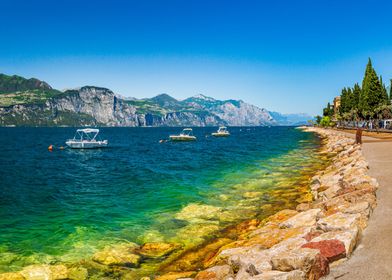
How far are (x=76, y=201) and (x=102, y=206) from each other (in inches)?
157

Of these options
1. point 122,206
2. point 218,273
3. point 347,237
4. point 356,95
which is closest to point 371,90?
point 356,95

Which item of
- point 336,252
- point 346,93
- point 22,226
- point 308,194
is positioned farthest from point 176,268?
point 346,93

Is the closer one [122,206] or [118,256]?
[118,256]

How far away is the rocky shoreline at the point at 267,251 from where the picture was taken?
8.77m

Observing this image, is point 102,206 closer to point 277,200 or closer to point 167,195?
point 167,195

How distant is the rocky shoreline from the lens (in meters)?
8.77

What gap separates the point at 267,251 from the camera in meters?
10.7

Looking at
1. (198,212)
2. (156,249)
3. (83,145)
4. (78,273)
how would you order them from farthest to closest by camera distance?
1. (83,145)
2. (198,212)
3. (156,249)
4. (78,273)

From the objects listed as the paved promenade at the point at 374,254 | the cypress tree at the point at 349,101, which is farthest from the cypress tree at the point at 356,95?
the paved promenade at the point at 374,254

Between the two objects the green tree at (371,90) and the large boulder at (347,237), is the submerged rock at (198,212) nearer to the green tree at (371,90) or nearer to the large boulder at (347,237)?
the large boulder at (347,237)

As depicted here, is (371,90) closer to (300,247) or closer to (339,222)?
(339,222)

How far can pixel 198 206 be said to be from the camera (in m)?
24.5

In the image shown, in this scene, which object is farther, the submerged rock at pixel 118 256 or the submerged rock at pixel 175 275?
the submerged rock at pixel 118 256

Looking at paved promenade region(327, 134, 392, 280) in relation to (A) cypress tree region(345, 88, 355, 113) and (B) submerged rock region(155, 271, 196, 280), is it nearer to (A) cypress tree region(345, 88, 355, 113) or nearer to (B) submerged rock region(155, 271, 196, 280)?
(B) submerged rock region(155, 271, 196, 280)
